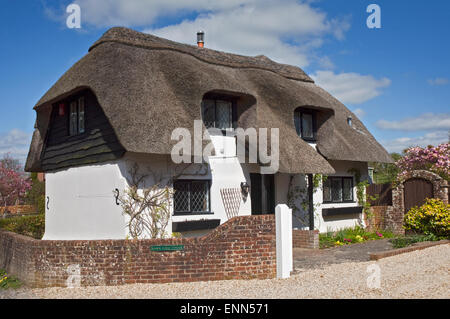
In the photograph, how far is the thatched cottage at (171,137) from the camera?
10.9m

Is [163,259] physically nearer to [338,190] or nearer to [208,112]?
[208,112]

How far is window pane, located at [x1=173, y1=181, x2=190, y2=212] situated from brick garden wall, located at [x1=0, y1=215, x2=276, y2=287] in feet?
10.1

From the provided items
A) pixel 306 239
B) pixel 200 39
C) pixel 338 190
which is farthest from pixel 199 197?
pixel 200 39

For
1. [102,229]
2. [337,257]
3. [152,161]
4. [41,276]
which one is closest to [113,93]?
[152,161]

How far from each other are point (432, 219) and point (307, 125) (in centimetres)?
491

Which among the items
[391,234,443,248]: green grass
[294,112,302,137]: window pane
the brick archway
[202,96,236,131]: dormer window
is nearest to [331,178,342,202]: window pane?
the brick archway

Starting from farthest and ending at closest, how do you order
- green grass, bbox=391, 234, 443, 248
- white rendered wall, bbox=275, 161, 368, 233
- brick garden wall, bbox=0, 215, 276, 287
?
white rendered wall, bbox=275, 161, 368, 233 → green grass, bbox=391, 234, 443, 248 → brick garden wall, bbox=0, 215, 276, 287

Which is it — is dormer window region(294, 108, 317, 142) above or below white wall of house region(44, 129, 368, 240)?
above

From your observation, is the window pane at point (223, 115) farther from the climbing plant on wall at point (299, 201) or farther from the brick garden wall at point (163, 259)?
the brick garden wall at point (163, 259)

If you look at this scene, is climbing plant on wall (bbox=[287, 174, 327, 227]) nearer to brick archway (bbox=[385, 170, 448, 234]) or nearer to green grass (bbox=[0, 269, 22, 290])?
brick archway (bbox=[385, 170, 448, 234])

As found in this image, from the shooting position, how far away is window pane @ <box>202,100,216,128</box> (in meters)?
12.7

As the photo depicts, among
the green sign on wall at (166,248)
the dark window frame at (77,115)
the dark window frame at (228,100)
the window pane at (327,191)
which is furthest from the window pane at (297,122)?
the green sign on wall at (166,248)

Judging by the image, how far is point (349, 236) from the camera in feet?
49.8
